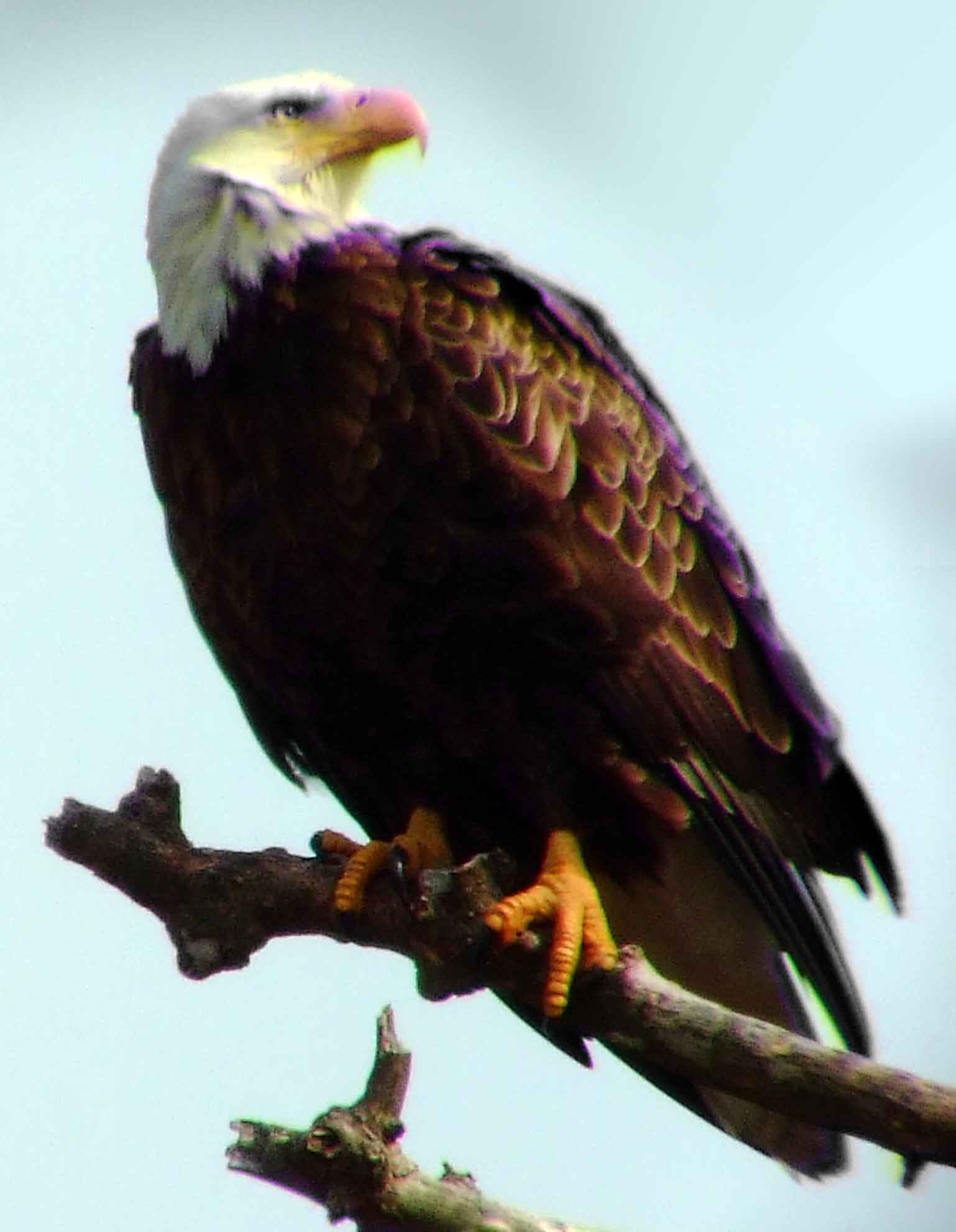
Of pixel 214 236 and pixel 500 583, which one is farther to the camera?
pixel 214 236

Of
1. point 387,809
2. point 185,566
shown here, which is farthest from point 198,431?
point 387,809

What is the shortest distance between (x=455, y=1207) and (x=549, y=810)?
1044 millimetres

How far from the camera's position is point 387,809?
14.9 ft

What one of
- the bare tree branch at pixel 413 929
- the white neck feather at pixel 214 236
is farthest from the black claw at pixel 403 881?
the white neck feather at pixel 214 236

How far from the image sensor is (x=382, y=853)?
4.06 m

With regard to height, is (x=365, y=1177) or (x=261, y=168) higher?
(x=261, y=168)

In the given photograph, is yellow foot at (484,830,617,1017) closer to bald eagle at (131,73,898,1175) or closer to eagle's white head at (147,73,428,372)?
bald eagle at (131,73,898,1175)

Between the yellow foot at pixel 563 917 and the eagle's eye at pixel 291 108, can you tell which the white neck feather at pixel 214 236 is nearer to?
the eagle's eye at pixel 291 108

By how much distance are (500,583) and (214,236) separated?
1.04 meters

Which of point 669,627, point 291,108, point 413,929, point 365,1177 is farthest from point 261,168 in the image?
point 365,1177

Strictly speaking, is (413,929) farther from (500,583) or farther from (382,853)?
(500,583)

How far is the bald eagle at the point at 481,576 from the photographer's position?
156 inches

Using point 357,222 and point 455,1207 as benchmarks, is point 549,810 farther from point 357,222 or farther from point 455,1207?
point 357,222

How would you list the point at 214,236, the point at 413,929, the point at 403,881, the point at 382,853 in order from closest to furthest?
the point at 413,929 → the point at 403,881 → the point at 382,853 → the point at 214,236
